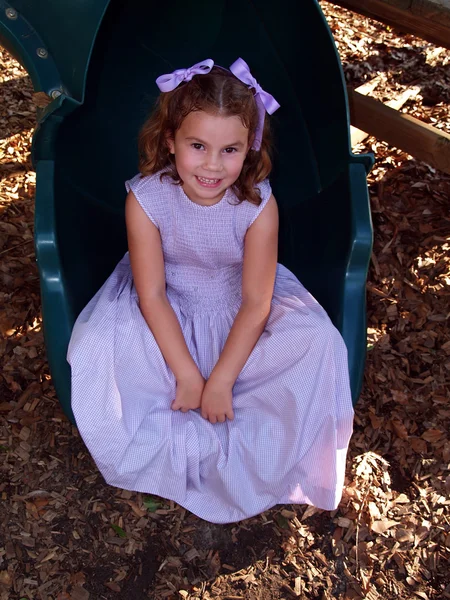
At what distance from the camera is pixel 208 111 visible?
1660 millimetres

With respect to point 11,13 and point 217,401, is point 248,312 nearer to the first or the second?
point 217,401

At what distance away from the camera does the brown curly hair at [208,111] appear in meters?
1.68

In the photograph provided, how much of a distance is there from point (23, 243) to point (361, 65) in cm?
188

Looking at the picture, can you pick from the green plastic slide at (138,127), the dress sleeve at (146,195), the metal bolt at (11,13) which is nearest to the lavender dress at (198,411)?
the dress sleeve at (146,195)

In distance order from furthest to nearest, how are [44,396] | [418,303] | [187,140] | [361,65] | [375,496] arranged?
[361,65], [418,303], [44,396], [375,496], [187,140]

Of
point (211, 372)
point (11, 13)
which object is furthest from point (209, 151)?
point (11, 13)

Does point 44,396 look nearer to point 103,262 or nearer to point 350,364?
point 103,262

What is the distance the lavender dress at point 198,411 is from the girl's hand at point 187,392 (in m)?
0.02

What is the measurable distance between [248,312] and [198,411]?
311 mm

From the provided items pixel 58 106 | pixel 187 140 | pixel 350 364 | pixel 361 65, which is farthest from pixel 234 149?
pixel 361 65

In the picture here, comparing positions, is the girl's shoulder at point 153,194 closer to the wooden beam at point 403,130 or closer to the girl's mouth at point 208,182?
the girl's mouth at point 208,182

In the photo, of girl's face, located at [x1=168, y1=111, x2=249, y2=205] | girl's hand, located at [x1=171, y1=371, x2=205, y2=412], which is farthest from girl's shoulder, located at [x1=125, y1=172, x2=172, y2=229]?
girl's hand, located at [x1=171, y1=371, x2=205, y2=412]

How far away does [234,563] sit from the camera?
6.37 feet

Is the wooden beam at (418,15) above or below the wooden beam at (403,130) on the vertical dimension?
above
